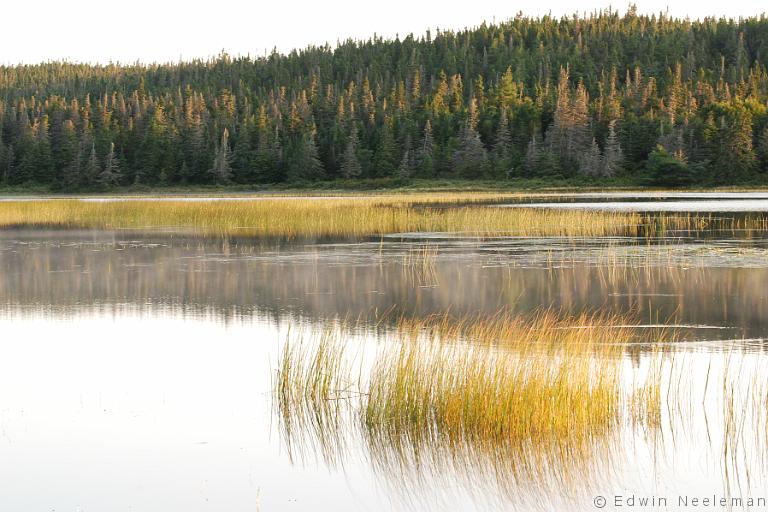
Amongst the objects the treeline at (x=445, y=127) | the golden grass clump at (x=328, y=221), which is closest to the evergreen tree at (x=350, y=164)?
the treeline at (x=445, y=127)

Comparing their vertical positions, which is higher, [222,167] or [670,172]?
[670,172]

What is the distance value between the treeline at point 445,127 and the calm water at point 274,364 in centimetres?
A: 7690

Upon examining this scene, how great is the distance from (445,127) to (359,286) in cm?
11356

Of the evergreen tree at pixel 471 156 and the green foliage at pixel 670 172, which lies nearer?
the green foliage at pixel 670 172

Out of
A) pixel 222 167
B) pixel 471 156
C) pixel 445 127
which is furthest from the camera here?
pixel 445 127

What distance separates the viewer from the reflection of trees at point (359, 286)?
18656mm

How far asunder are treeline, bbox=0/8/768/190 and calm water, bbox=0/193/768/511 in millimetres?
76901

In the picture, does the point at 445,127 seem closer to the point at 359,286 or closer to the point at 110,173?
the point at 110,173

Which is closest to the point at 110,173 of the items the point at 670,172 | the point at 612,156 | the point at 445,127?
the point at 445,127

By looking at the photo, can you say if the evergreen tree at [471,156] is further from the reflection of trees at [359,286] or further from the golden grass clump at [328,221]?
the reflection of trees at [359,286]

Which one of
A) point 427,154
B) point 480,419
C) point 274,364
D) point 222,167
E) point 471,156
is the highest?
point 427,154

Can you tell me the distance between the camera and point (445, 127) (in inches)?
5271

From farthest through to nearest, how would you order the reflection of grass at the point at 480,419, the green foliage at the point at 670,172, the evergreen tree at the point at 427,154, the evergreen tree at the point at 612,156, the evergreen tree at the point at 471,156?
the evergreen tree at the point at 427,154, the evergreen tree at the point at 471,156, the evergreen tree at the point at 612,156, the green foliage at the point at 670,172, the reflection of grass at the point at 480,419

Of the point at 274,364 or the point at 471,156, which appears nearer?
the point at 274,364
